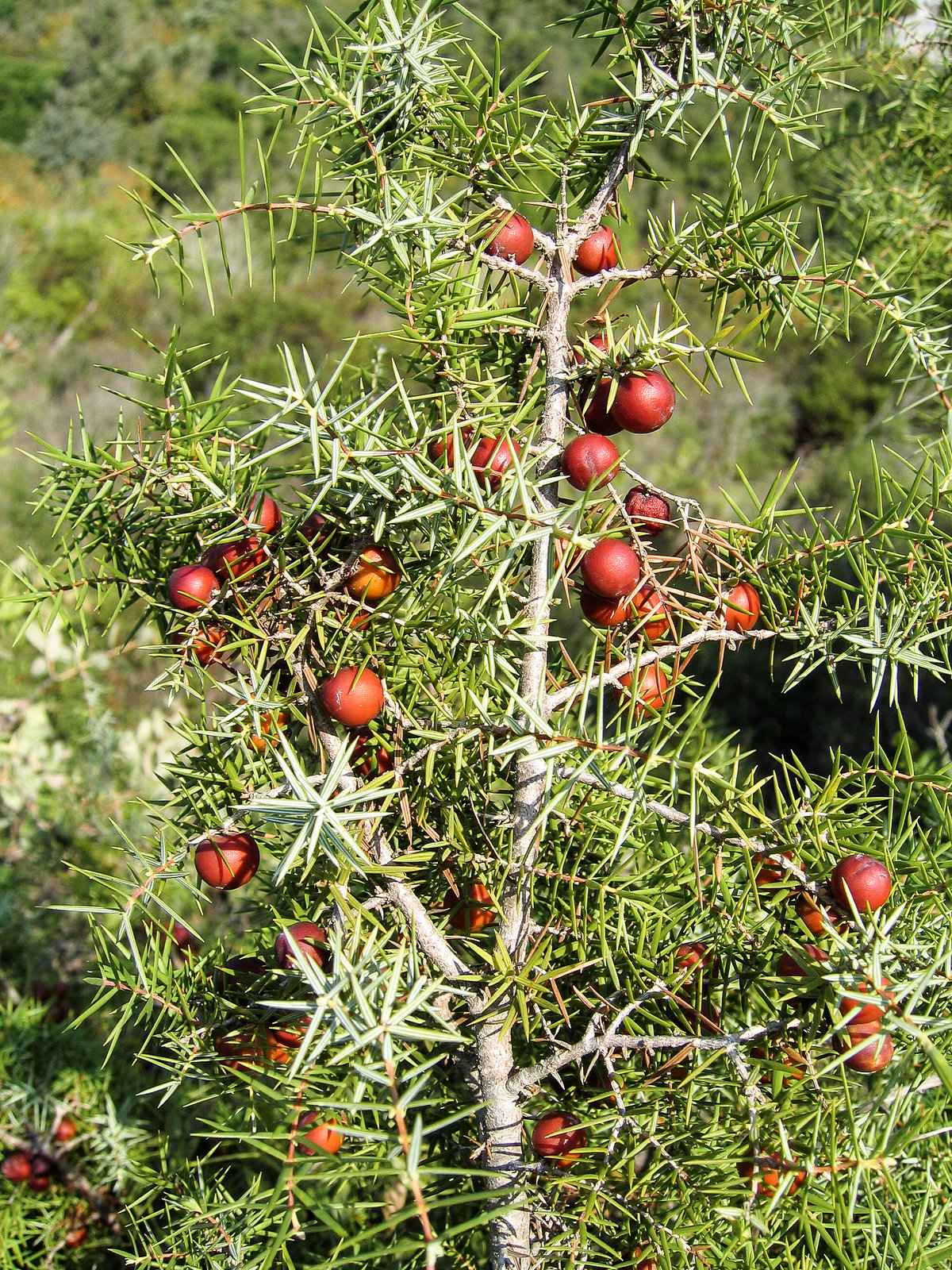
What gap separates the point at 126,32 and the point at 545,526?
21280 millimetres

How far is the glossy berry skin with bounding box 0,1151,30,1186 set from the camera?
993mm

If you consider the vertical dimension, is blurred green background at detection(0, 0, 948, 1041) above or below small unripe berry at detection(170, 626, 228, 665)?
below

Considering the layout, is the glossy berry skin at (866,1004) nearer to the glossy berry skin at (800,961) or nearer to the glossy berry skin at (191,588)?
the glossy berry skin at (800,961)

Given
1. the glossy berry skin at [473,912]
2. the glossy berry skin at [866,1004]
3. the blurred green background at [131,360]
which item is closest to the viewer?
the glossy berry skin at [866,1004]

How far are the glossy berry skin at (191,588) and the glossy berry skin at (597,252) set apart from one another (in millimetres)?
309

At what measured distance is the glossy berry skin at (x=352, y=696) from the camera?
49 cm

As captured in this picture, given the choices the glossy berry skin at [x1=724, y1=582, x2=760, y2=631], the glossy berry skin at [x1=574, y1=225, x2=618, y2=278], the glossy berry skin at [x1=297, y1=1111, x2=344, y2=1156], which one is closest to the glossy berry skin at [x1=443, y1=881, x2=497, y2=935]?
the glossy berry skin at [x1=297, y1=1111, x2=344, y2=1156]

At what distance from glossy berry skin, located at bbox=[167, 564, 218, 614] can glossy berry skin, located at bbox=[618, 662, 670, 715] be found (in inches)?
10.2

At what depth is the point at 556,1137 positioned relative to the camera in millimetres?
546

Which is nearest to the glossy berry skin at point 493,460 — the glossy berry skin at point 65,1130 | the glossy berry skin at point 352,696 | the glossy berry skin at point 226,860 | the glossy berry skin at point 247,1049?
the glossy berry skin at point 352,696

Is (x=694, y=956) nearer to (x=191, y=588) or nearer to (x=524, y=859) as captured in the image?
(x=524, y=859)

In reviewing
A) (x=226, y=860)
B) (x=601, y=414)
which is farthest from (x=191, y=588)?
(x=601, y=414)

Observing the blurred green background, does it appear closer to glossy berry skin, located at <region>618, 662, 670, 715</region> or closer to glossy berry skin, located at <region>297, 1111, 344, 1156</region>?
glossy berry skin, located at <region>618, 662, 670, 715</region>

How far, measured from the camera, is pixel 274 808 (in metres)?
0.42
